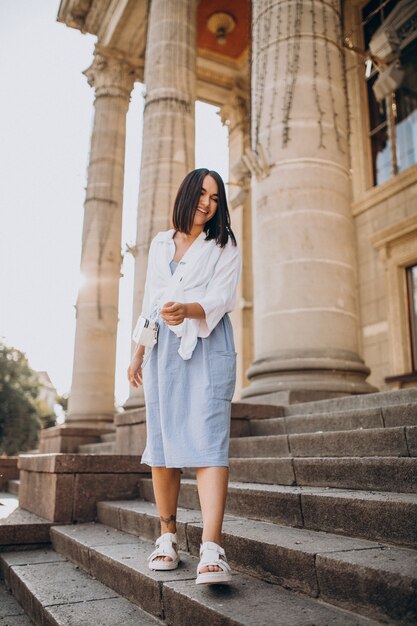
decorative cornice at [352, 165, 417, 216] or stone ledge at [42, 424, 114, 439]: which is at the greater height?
decorative cornice at [352, 165, 417, 216]

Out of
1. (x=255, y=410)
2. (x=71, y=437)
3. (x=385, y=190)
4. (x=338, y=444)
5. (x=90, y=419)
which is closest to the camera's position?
(x=338, y=444)

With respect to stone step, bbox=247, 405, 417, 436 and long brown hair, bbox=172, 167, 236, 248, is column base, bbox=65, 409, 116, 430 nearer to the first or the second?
stone step, bbox=247, 405, 417, 436

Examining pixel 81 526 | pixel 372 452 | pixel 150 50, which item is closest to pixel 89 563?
pixel 81 526

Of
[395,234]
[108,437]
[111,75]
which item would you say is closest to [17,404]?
[111,75]

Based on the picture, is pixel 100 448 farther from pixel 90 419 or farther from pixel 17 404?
pixel 17 404

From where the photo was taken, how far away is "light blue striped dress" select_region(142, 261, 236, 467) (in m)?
2.73

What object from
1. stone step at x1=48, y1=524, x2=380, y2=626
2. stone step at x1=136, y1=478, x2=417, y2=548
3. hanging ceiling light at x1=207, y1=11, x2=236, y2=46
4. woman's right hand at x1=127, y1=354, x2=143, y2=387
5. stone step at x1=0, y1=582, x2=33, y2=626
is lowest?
stone step at x1=0, y1=582, x2=33, y2=626

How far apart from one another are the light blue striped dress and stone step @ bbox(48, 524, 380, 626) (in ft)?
1.85

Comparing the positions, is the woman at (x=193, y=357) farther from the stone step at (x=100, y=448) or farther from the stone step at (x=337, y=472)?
the stone step at (x=100, y=448)

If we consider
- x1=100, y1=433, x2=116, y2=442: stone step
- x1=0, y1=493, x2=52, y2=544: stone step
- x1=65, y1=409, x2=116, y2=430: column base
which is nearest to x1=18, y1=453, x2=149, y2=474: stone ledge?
x1=0, y1=493, x2=52, y2=544: stone step

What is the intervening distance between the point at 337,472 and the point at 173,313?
61.8 inches

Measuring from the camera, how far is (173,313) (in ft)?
8.78

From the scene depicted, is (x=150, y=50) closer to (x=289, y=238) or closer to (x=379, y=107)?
(x=379, y=107)

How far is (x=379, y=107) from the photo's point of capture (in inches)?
553
